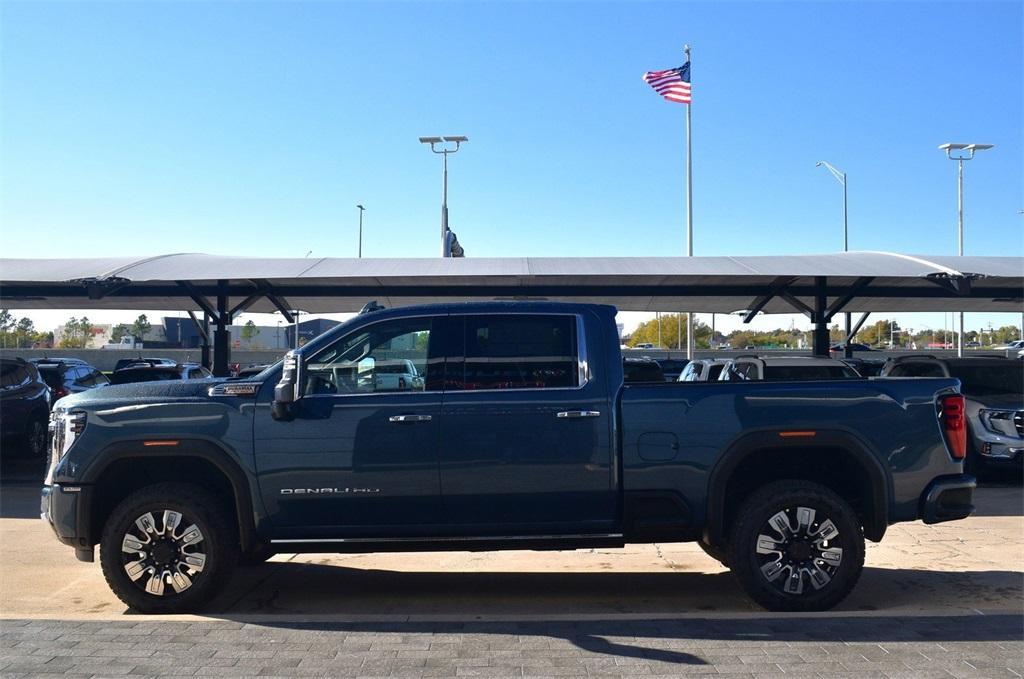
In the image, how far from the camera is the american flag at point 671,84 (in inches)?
1045

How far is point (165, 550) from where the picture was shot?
6266 millimetres

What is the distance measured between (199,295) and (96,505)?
1191cm

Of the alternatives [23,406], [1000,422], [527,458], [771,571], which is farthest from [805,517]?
[23,406]

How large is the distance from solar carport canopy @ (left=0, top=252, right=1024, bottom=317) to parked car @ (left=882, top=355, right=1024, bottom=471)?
4.45ft

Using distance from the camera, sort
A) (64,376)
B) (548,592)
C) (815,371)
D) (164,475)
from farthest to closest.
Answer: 1. (64,376)
2. (815,371)
3. (548,592)
4. (164,475)

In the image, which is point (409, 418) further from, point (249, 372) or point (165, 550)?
point (249, 372)

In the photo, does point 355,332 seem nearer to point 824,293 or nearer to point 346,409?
point 346,409

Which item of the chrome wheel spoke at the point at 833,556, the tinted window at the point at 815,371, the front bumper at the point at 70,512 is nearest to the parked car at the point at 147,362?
the tinted window at the point at 815,371

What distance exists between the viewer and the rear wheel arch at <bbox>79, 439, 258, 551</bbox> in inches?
244

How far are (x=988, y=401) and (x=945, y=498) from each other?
7.79 meters

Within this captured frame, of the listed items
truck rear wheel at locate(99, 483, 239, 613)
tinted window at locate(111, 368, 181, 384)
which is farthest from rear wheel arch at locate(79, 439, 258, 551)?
tinted window at locate(111, 368, 181, 384)

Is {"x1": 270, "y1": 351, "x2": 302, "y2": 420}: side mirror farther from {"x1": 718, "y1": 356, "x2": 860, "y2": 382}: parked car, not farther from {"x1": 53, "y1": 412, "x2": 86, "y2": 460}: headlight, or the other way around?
{"x1": 718, "y1": 356, "x2": 860, "y2": 382}: parked car

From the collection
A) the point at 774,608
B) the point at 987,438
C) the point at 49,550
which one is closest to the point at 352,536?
the point at 774,608

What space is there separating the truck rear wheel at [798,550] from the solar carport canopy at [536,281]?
8.51m
